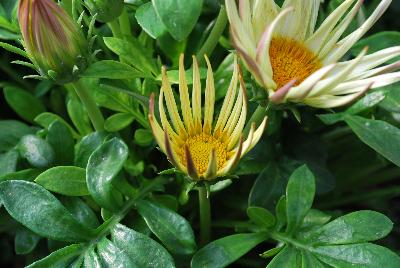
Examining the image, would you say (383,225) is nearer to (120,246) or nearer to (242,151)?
(242,151)

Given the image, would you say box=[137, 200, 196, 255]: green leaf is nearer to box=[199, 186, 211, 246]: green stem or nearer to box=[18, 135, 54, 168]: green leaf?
box=[199, 186, 211, 246]: green stem

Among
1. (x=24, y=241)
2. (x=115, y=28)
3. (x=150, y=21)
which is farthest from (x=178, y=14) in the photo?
(x=24, y=241)

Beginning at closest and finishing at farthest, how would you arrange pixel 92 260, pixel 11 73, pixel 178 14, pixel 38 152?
1. pixel 178 14
2. pixel 92 260
3. pixel 38 152
4. pixel 11 73

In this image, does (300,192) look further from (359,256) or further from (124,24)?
(124,24)

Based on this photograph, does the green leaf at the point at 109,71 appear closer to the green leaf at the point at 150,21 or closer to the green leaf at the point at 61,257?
the green leaf at the point at 150,21

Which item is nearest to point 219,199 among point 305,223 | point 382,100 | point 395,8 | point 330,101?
point 305,223

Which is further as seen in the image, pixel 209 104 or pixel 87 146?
pixel 87 146

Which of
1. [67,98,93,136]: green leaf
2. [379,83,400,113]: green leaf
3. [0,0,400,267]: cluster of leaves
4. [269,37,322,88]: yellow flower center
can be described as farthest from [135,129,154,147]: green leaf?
[379,83,400,113]: green leaf

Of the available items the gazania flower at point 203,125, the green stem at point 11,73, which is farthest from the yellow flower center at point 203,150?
the green stem at point 11,73
